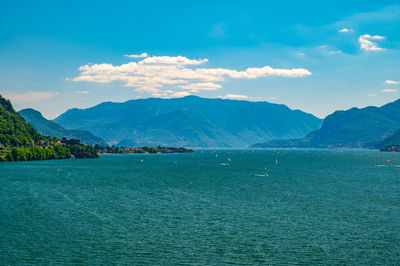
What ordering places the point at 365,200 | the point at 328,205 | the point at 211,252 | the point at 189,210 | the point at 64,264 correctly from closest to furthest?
the point at 64,264
the point at 211,252
the point at 189,210
the point at 328,205
the point at 365,200

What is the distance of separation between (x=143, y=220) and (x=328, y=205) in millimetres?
53558

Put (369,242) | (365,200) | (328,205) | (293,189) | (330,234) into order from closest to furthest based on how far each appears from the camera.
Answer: (369,242) < (330,234) < (328,205) < (365,200) < (293,189)

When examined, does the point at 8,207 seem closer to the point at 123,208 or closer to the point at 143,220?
the point at 123,208

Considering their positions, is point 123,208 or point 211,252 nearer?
point 211,252

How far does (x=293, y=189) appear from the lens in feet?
472

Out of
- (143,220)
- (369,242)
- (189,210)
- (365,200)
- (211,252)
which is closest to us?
(211,252)

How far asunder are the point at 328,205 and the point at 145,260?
66.3 metres

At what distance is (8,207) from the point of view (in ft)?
324

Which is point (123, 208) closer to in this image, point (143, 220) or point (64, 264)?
point (143, 220)

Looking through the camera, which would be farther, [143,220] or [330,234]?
[143,220]

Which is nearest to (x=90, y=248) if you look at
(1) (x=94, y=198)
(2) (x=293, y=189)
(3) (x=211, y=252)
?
(3) (x=211, y=252)

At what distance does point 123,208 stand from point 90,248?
37.2 m

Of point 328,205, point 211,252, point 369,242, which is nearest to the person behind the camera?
point 211,252

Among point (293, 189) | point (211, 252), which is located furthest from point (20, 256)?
point (293, 189)
